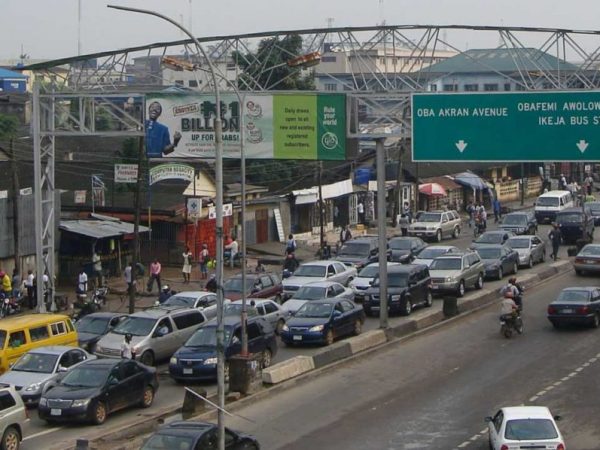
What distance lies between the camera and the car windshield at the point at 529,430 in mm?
19906

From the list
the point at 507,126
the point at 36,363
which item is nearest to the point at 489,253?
the point at 507,126

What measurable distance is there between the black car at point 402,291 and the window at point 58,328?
11439 millimetres

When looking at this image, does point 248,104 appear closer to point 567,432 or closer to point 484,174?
point 567,432

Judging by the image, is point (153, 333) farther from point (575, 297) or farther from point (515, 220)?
point (515, 220)

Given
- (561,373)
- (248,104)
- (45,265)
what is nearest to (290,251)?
(45,265)

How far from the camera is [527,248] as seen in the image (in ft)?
164

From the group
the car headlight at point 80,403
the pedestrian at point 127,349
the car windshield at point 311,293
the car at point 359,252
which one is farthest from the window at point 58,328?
the car at point 359,252

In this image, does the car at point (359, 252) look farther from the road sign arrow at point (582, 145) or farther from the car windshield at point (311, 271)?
the road sign arrow at point (582, 145)

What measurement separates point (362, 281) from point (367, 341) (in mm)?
8383

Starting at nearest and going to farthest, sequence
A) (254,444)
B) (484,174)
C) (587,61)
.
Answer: (254,444) < (587,61) < (484,174)

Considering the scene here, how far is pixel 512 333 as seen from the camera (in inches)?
1374

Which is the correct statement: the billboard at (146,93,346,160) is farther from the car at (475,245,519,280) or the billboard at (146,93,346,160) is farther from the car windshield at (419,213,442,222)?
the car windshield at (419,213,442,222)

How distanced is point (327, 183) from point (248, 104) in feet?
110

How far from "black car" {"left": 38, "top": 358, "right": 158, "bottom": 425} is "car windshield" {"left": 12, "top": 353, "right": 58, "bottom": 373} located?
56.4 inches
